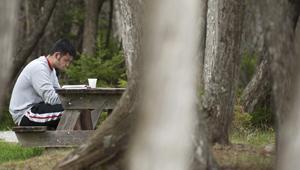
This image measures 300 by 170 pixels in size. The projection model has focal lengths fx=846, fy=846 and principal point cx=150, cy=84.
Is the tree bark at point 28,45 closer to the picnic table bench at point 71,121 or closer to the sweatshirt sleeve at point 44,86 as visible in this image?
the sweatshirt sleeve at point 44,86

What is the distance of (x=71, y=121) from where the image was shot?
10.4 meters

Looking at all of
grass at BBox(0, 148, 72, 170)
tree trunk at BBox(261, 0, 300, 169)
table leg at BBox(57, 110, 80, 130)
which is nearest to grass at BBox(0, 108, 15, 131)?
table leg at BBox(57, 110, 80, 130)

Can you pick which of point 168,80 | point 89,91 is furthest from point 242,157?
point 89,91

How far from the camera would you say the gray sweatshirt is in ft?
34.4

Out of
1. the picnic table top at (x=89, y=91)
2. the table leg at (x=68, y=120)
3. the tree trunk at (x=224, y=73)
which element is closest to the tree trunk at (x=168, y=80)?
the tree trunk at (x=224, y=73)

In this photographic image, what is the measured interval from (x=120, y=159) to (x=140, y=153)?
32.2 inches

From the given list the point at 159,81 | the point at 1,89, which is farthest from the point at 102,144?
the point at 1,89

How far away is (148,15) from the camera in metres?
5.98

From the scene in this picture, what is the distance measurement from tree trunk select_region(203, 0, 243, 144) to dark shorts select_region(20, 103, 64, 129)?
2156 mm

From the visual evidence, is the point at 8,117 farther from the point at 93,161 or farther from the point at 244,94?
the point at 93,161

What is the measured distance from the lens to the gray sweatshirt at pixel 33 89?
10484mm

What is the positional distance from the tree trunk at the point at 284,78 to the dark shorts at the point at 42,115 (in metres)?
4.61

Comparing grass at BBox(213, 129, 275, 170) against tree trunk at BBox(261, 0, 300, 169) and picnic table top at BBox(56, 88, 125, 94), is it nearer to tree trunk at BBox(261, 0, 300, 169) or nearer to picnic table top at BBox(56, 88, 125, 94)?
tree trunk at BBox(261, 0, 300, 169)

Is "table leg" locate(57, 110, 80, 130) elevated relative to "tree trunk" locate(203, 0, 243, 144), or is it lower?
lower
